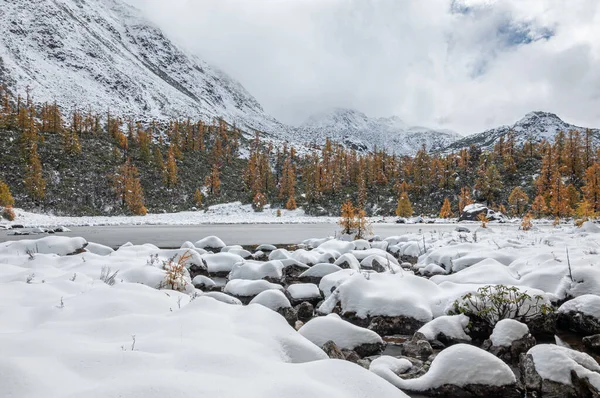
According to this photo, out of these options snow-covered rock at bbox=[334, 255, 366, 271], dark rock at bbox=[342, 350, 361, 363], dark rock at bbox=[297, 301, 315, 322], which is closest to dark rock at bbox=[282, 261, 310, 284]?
snow-covered rock at bbox=[334, 255, 366, 271]

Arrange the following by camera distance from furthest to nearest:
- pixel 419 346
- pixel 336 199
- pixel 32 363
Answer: pixel 336 199, pixel 419 346, pixel 32 363

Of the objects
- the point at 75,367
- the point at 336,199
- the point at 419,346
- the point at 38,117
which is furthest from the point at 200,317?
the point at 38,117

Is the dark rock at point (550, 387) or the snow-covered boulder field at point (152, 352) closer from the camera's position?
the snow-covered boulder field at point (152, 352)

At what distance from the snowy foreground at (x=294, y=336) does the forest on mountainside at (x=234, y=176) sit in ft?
189

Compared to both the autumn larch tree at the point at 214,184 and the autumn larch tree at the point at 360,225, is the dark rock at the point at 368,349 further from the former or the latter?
the autumn larch tree at the point at 214,184

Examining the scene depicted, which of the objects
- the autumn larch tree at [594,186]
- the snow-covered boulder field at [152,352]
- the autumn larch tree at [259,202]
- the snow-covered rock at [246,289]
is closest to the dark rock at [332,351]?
the snow-covered boulder field at [152,352]

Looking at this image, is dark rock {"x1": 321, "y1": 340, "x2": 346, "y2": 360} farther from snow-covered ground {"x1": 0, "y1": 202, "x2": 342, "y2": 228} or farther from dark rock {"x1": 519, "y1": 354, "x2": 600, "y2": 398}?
snow-covered ground {"x1": 0, "y1": 202, "x2": 342, "y2": 228}

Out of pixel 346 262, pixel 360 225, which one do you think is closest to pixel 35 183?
pixel 360 225

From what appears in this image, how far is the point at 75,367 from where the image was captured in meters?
3.58

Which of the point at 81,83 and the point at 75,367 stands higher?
the point at 81,83

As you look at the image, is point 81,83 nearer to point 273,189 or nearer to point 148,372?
point 273,189

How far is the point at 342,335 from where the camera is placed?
7.07 meters

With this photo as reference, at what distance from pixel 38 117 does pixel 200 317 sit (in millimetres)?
132480

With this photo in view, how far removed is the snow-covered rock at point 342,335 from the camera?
698 centimetres
